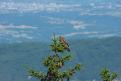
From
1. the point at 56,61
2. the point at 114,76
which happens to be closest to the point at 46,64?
the point at 56,61

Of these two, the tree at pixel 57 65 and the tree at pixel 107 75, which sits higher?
the tree at pixel 57 65

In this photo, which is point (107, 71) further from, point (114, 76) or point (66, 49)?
point (66, 49)

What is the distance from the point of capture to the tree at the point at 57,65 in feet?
77.4

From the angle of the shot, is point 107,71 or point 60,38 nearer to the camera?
point 60,38

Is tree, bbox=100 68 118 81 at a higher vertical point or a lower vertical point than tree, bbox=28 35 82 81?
lower

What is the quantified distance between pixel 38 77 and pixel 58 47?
1.55 m

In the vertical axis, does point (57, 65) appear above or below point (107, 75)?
above

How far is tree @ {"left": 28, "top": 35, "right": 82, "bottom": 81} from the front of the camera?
77.4 ft

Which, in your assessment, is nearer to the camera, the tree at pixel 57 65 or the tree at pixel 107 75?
the tree at pixel 57 65

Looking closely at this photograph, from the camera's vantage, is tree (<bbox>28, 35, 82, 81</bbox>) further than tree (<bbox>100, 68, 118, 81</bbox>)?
No

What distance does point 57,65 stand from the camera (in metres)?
23.7

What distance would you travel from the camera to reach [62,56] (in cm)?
2458

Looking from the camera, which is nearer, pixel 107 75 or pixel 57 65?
pixel 57 65

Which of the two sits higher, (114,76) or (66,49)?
(66,49)
